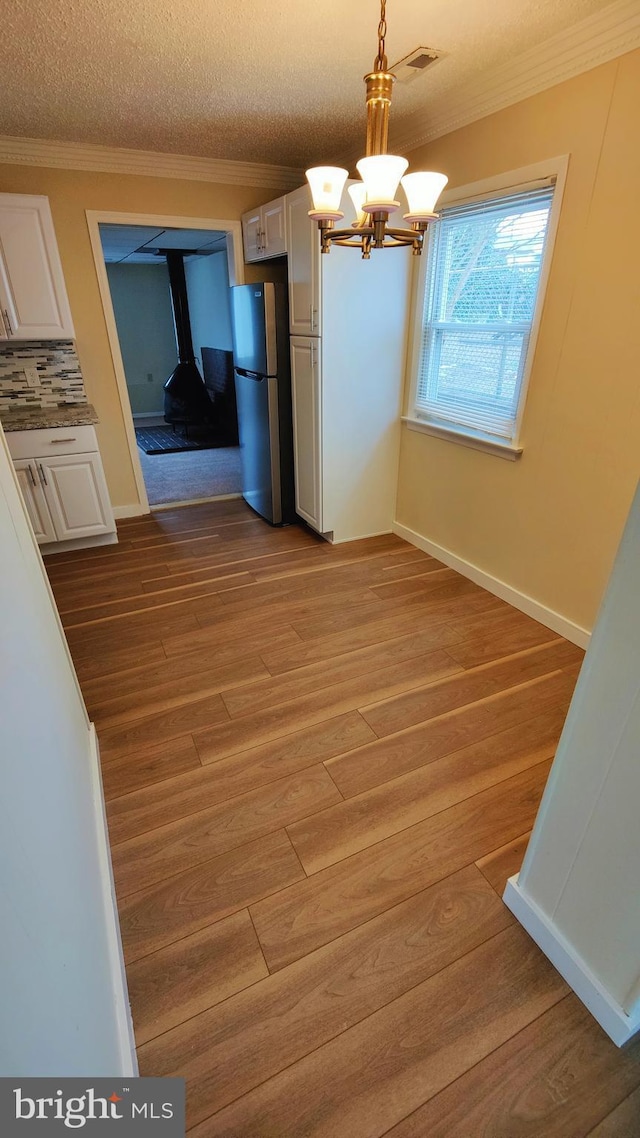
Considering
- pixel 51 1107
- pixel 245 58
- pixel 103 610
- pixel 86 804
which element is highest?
pixel 245 58

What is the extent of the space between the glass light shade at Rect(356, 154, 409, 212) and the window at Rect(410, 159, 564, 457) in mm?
1163

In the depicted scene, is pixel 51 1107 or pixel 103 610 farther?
pixel 103 610

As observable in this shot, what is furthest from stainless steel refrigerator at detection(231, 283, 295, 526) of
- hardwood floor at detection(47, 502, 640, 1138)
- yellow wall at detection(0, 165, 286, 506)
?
hardwood floor at detection(47, 502, 640, 1138)

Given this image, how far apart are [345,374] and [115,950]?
2.92m

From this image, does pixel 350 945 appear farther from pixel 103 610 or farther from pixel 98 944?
pixel 103 610

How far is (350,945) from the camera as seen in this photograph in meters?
1.30

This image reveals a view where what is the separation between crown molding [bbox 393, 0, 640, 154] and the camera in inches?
69.8

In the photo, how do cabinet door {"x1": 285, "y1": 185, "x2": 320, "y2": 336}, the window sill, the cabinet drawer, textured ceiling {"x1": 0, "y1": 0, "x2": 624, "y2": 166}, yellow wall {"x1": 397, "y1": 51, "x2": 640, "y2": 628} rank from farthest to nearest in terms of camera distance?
the cabinet drawer
cabinet door {"x1": 285, "y1": 185, "x2": 320, "y2": 336}
the window sill
yellow wall {"x1": 397, "y1": 51, "x2": 640, "y2": 628}
textured ceiling {"x1": 0, "y1": 0, "x2": 624, "y2": 166}

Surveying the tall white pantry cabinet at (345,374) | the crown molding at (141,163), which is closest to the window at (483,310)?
the tall white pantry cabinet at (345,374)

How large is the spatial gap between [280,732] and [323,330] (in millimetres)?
2269

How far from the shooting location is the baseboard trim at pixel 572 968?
1.10 metres

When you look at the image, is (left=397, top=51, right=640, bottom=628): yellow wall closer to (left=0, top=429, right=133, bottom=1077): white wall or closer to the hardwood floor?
the hardwood floor

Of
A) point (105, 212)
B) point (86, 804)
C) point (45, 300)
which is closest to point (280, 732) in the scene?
point (86, 804)

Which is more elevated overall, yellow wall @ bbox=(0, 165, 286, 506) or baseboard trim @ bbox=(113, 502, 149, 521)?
yellow wall @ bbox=(0, 165, 286, 506)
